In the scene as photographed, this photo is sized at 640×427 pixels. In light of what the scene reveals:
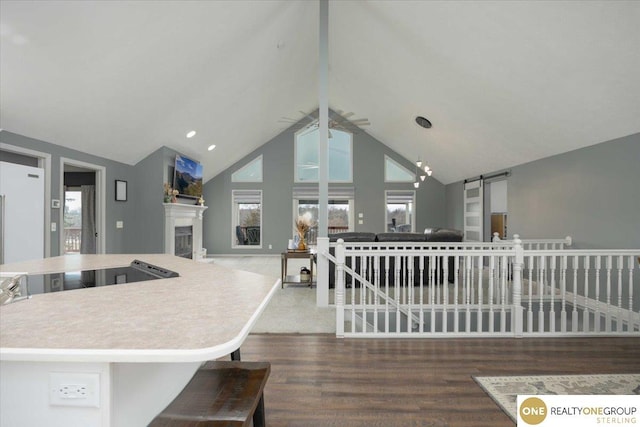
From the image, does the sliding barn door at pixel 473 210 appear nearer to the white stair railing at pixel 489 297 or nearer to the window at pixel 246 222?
the white stair railing at pixel 489 297

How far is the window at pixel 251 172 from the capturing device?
999 centimetres

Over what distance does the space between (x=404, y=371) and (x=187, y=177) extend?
6.17 m

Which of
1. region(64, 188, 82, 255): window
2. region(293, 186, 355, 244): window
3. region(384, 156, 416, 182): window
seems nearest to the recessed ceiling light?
region(384, 156, 416, 182): window

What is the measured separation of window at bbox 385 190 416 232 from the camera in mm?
10039

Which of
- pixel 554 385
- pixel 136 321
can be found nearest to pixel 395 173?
pixel 554 385

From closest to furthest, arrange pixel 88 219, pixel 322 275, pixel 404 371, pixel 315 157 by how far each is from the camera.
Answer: pixel 404 371 < pixel 322 275 < pixel 88 219 < pixel 315 157

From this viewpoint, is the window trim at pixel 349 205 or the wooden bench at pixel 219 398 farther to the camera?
the window trim at pixel 349 205

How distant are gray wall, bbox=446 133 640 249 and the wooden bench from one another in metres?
4.64

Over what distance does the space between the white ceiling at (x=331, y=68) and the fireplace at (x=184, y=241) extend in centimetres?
164

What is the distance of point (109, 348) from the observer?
2.65 feet

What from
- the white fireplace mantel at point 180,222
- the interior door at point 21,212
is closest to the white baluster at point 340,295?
the interior door at point 21,212

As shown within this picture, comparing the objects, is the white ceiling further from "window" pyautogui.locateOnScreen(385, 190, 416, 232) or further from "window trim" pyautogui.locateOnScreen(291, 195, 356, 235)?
"window trim" pyautogui.locateOnScreen(291, 195, 356, 235)

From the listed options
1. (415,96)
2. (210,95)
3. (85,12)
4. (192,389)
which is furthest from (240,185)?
(192,389)

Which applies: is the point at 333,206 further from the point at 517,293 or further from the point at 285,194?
the point at 517,293
